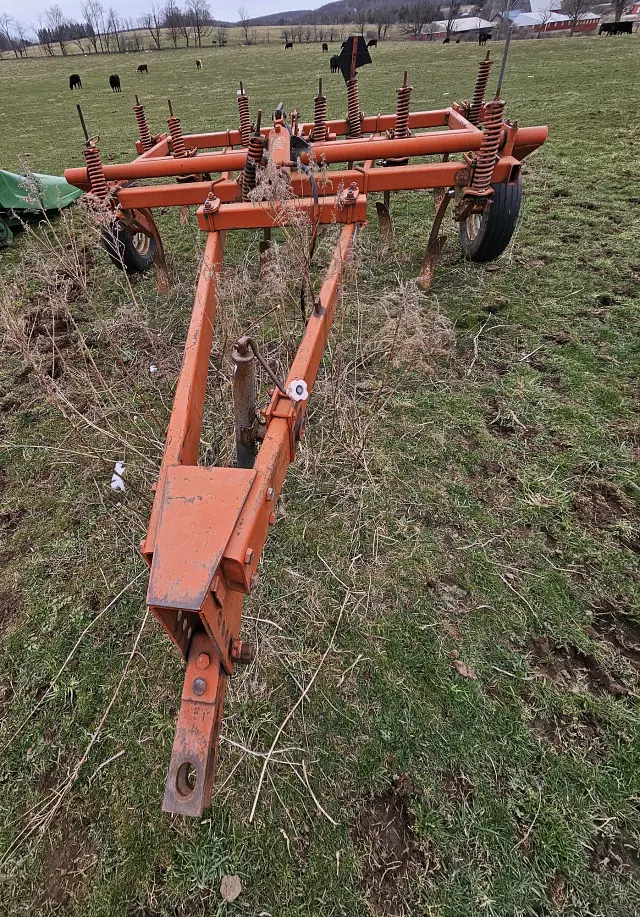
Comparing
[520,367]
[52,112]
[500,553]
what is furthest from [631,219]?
[52,112]

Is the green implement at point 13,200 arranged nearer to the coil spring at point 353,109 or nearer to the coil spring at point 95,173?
the coil spring at point 95,173

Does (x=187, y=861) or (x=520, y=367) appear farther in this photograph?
(x=520, y=367)

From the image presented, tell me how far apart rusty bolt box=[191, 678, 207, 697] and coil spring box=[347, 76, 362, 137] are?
5.73 metres

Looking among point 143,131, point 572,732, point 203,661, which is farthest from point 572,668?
point 143,131

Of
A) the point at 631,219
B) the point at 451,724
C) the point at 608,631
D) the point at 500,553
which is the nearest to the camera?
the point at 451,724

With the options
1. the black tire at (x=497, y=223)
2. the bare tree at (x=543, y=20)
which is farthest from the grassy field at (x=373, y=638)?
A: the bare tree at (x=543, y=20)

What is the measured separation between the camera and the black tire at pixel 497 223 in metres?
3.90

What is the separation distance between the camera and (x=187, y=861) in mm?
1687

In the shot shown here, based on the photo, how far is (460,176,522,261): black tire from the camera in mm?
3898

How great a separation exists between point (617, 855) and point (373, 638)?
3.64 feet

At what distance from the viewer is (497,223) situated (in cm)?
408

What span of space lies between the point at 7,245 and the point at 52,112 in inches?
615

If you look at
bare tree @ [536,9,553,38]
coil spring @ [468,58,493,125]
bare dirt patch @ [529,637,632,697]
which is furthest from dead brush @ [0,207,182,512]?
bare tree @ [536,9,553,38]

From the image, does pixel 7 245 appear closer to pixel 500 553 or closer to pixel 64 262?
pixel 64 262
